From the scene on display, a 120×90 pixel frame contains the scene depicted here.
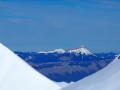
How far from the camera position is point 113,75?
38.6ft

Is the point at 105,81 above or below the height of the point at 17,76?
above

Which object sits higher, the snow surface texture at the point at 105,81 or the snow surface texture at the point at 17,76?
the snow surface texture at the point at 105,81

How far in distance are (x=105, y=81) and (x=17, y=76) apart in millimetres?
6335

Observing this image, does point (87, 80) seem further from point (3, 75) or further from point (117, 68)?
point (3, 75)

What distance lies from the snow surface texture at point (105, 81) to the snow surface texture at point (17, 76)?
13.1ft

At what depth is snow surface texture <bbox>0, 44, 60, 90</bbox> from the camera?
1703 centimetres

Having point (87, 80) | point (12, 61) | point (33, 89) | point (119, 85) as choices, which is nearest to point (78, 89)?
point (87, 80)

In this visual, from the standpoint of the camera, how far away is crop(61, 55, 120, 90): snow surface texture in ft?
36.8

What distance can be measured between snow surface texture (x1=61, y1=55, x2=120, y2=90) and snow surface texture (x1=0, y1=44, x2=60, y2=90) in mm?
4007

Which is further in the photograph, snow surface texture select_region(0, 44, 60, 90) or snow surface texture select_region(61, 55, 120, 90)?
snow surface texture select_region(0, 44, 60, 90)

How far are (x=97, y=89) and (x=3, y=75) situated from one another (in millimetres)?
6774

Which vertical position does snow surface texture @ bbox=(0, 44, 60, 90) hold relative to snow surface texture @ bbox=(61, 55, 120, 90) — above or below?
below

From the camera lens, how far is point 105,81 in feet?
38.3

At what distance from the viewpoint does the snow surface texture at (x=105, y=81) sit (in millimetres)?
11210
